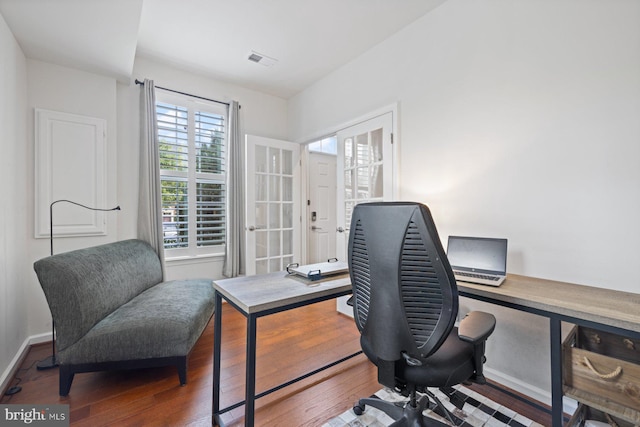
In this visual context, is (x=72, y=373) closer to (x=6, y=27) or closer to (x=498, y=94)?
(x=6, y=27)

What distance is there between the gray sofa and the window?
1070mm

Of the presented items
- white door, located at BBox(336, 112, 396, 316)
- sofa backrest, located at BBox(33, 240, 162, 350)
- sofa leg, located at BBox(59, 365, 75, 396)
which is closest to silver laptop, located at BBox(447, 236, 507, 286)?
white door, located at BBox(336, 112, 396, 316)

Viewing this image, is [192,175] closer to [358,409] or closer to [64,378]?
[64,378]

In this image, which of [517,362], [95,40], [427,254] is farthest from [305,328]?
[95,40]

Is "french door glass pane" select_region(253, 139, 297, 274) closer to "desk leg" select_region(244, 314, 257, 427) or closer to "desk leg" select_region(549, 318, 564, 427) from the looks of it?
"desk leg" select_region(244, 314, 257, 427)

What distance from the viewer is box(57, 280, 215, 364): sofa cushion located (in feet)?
5.61

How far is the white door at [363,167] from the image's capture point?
261cm

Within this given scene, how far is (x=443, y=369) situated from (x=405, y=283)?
39 cm

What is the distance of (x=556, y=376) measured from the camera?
44.6 inches

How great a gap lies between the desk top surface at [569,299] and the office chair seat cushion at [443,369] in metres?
0.34

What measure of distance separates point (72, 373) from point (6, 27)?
7.76 ft

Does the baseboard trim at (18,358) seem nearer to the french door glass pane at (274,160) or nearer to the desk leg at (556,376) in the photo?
the french door glass pane at (274,160)

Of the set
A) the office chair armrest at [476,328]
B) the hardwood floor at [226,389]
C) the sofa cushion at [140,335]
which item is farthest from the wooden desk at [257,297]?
the office chair armrest at [476,328]

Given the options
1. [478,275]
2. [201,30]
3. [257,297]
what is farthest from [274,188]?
[478,275]
